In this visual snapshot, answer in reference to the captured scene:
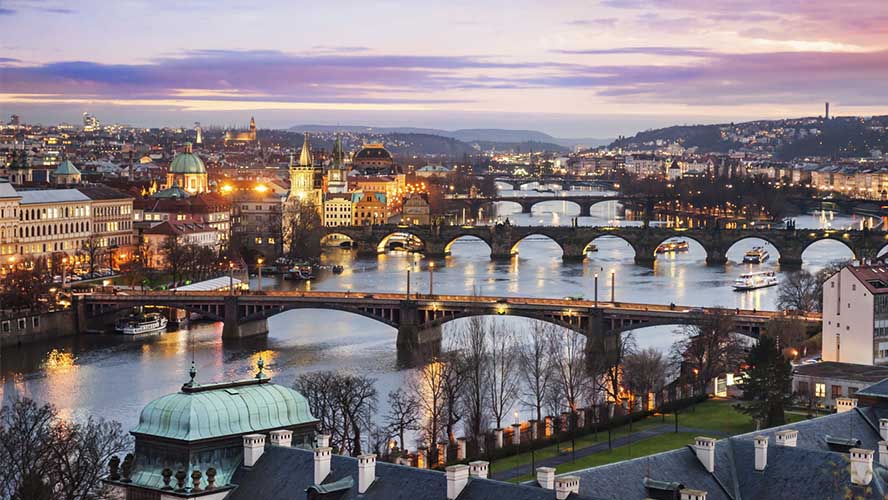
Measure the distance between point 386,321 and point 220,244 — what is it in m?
28.9

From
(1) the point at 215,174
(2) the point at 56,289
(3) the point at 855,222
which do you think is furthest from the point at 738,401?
(1) the point at 215,174

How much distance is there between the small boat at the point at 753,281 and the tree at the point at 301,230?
24.4m

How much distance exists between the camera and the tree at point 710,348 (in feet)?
134

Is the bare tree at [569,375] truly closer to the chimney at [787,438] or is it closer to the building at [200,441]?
the chimney at [787,438]

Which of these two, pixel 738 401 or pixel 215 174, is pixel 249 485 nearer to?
pixel 738 401

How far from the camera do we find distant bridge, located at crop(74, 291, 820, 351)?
4947cm

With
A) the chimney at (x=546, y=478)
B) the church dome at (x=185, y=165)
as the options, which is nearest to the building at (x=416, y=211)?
the church dome at (x=185, y=165)

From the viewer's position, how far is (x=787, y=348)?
142 feet

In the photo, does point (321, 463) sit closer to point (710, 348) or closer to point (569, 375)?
point (569, 375)

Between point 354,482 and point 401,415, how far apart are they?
56.2 feet

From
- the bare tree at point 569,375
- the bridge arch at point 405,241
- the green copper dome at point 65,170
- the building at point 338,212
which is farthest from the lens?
the building at point 338,212

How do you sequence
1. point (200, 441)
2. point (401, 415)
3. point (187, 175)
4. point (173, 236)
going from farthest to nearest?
1. point (187, 175)
2. point (173, 236)
3. point (401, 415)
4. point (200, 441)

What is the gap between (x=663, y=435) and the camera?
34.0 metres

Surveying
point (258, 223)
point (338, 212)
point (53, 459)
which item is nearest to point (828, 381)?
point (53, 459)
